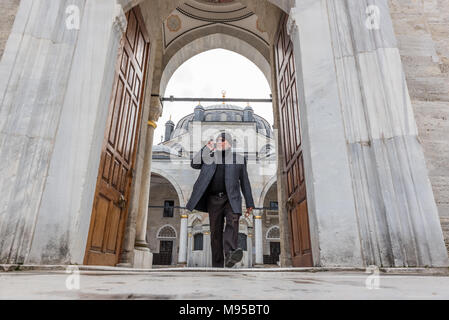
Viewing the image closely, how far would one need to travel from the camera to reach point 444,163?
302 centimetres

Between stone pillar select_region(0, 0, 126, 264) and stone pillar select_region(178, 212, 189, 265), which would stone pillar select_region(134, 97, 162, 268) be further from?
stone pillar select_region(178, 212, 189, 265)

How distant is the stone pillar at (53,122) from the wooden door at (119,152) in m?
0.44

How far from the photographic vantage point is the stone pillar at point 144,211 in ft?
16.3

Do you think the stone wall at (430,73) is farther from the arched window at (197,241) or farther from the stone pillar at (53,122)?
the arched window at (197,241)

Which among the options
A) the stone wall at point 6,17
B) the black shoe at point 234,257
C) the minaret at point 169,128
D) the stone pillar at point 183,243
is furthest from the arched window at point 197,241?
the stone wall at point 6,17

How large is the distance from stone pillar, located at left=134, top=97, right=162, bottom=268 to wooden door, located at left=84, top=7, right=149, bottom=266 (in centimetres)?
81

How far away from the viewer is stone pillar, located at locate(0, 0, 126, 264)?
2641 mm

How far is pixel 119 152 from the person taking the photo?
4.17 metres

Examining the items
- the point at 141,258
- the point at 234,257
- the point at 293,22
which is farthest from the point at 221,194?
the point at 293,22

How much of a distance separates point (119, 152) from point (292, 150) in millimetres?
2541

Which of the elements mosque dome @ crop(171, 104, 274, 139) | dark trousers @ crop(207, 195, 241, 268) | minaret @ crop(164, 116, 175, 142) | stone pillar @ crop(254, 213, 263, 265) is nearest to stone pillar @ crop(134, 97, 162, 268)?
dark trousers @ crop(207, 195, 241, 268)

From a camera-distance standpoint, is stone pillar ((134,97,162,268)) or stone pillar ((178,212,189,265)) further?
stone pillar ((178,212,189,265))

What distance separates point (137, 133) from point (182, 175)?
53.1 ft
